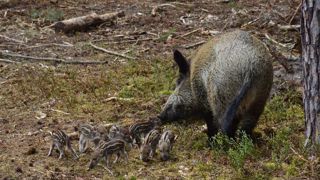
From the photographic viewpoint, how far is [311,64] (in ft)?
20.8

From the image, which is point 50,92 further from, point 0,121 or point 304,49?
point 304,49

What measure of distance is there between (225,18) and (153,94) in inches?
189

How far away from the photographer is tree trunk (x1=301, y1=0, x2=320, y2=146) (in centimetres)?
623

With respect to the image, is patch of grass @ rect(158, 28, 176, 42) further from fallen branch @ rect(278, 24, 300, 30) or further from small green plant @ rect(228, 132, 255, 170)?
small green plant @ rect(228, 132, 255, 170)

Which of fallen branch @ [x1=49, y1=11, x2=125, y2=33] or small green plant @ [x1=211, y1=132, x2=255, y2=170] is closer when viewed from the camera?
small green plant @ [x1=211, y1=132, x2=255, y2=170]

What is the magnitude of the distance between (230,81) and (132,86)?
2960mm

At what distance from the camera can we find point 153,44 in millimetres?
12438

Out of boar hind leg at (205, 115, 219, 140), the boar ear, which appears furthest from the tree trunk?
the boar ear

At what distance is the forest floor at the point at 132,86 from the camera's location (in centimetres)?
669

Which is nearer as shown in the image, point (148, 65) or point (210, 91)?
point (210, 91)

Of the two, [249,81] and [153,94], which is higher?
[249,81]

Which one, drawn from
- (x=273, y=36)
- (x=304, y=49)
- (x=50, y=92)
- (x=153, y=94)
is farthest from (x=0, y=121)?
(x=273, y=36)

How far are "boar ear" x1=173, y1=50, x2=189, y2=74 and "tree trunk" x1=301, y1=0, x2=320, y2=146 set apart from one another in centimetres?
155

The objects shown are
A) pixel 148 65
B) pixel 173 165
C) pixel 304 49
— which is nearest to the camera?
pixel 304 49
